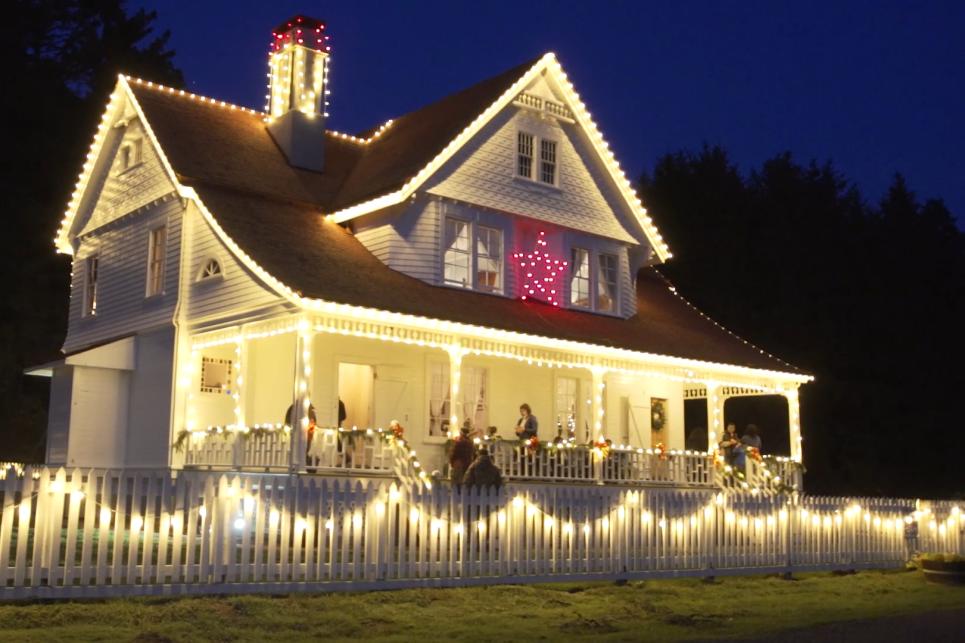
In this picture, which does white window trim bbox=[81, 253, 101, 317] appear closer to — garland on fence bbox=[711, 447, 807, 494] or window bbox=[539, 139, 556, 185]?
window bbox=[539, 139, 556, 185]

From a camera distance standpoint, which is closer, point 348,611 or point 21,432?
point 348,611

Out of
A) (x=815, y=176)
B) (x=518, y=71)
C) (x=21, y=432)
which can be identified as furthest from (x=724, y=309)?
(x=21, y=432)

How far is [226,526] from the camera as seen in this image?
13.3 meters

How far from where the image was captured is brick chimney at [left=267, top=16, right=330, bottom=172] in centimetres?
2709

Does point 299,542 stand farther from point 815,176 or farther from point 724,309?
point 815,176

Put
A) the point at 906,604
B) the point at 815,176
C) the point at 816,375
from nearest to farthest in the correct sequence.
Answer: the point at 906,604 → the point at 816,375 → the point at 815,176

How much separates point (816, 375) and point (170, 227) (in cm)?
3107

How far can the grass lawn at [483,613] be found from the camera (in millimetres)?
11352

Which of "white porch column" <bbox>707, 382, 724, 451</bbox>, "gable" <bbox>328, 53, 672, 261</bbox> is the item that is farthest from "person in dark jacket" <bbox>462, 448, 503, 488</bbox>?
"white porch column" <bbox>707, 382, 724, 451</bbox>

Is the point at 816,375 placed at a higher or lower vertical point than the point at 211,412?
higher

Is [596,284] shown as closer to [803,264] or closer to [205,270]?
[205,270]

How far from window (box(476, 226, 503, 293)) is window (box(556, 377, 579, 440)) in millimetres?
3608

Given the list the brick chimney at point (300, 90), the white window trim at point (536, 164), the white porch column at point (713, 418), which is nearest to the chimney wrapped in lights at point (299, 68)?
the brick chimney at point (300, 90)

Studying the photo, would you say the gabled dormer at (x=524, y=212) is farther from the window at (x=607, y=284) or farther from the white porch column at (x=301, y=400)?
the white porch column at (x=301, y=400)
